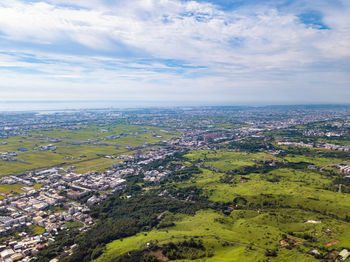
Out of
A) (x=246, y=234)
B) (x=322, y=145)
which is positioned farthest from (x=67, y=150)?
(x=322, y=145)

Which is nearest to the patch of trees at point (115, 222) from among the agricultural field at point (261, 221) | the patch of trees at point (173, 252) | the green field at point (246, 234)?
the agricultural field at point (261, 221)

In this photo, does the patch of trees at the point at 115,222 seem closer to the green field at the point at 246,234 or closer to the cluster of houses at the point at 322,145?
the green field at the point at 246,234

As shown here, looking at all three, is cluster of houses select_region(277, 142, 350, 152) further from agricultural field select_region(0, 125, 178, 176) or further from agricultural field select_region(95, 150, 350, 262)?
agricultural field select_region(0, 125, 178, 176)

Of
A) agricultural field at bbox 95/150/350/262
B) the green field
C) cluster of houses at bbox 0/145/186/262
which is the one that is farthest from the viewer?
cluster of houses at bbox 0/145/186/262

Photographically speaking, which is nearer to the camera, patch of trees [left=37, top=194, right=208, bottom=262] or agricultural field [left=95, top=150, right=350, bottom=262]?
agricultural field [left=95, top=150, right=350, bottom=262]

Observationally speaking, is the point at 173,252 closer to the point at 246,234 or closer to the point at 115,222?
the point at 246,234

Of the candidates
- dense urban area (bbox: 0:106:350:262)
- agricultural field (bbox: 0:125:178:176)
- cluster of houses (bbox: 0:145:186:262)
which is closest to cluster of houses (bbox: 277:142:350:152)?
dense urban area (bbox: 0:106:350:262)

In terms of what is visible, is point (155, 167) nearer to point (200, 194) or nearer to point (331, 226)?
point (200, 194)

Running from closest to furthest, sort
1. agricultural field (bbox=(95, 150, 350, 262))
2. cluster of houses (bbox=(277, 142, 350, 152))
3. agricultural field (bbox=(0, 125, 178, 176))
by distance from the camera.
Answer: agricultural field (bbox=(95, 150, 350, 262)) → agricultural field (bbox=(0, 125, 178, 176)) → cluster of houses (bbox=(277, 142, 350, 152))

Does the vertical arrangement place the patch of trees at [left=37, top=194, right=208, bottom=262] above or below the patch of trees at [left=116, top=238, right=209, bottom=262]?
below
